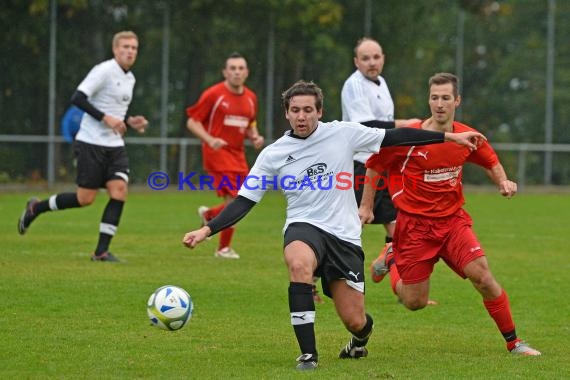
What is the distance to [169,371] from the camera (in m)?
6.44

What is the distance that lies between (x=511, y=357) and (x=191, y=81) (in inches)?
786

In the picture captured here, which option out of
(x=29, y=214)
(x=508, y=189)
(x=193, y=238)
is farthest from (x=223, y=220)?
(x=29, y=214)

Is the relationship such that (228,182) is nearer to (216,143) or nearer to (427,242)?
(216,143)

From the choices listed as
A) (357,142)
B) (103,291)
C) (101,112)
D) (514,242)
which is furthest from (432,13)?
(357,142)

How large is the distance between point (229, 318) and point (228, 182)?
4.40 metres

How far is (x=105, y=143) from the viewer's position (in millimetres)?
11852

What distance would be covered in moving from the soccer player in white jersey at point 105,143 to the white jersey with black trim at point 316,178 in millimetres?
4929

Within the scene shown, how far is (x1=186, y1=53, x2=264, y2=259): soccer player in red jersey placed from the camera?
1276 cm

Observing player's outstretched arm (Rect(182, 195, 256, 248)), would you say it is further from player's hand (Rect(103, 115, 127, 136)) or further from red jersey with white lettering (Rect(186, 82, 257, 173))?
red jersey with white lettering (Rect(186, 82, 257, 173))

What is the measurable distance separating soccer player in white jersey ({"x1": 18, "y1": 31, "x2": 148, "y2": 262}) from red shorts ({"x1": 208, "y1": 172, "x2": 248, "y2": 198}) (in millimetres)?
1271

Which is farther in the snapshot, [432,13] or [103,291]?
[432,13]

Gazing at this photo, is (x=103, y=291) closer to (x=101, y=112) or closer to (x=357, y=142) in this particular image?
(x=101, y=112)

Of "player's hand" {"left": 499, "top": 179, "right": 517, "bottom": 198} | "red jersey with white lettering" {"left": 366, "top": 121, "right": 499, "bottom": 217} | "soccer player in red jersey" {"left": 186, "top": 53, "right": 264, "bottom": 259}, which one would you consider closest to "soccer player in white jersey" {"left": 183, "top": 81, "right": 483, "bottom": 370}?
"player's hand" {"left": 499, "top": 179, "right": 517, "bottom": 198}

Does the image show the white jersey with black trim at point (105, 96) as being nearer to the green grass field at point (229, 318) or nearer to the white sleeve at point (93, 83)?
the white sleeve at point (93, 83)
